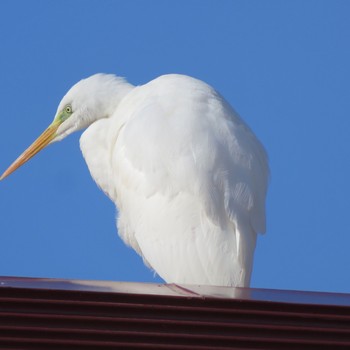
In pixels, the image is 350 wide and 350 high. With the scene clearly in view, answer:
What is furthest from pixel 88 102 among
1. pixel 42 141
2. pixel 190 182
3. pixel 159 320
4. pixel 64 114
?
pixel 159 320

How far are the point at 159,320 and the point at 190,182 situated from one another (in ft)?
10.7

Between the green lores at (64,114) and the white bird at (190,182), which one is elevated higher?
the green lores at (64,114)

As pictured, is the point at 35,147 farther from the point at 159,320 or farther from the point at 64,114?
the point at 159,320

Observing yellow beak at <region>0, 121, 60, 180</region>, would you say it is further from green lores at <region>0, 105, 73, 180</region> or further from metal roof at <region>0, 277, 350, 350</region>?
metal roof at <region>0, 277, 350, 350</region>

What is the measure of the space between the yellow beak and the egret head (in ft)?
0.11

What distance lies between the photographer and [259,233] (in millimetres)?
5301

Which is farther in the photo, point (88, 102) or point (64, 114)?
point (64, 114)

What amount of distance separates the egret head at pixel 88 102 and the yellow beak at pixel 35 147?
0.03 m

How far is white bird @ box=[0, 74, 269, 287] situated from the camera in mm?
5176

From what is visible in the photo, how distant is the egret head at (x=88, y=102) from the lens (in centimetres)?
703

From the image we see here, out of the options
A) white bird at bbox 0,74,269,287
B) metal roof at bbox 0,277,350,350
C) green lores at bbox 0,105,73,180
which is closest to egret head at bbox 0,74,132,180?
green lores at bbox 0,105,73,180

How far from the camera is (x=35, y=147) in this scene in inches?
307

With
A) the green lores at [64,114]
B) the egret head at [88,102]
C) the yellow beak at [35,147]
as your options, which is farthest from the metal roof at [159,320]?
the yellow beak at [35,147]

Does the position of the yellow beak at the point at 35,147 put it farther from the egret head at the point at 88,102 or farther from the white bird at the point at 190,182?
the white bird at the point at 190,182
